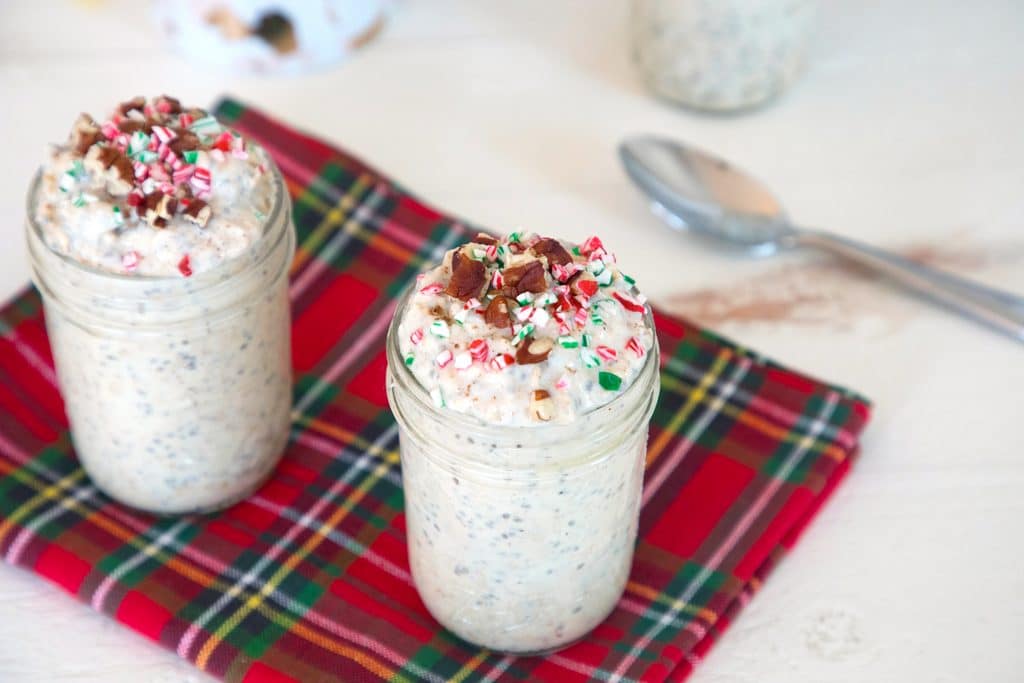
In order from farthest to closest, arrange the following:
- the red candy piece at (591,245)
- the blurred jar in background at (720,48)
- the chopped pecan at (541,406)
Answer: the blurred jar in background at (720,48) → the red candy piece at (591,245) → the chopped pecan at (541,406)

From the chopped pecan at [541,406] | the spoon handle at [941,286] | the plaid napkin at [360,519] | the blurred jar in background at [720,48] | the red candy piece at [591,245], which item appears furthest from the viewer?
the blurred jar in background at [720,48]

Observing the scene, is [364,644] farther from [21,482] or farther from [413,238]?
[413,238]

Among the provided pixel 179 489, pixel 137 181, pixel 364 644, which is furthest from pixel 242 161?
pixel 364 644

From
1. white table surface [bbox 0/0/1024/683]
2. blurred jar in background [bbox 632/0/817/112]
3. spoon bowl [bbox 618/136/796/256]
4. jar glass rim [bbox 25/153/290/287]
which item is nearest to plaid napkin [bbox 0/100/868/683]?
white table surface [bbox 0/0/1024/683]

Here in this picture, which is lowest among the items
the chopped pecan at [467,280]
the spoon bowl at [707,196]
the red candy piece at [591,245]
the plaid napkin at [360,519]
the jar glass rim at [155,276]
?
the plaid napkin at [360,519]

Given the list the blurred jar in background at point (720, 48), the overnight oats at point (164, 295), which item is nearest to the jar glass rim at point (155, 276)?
the overnight oats at point (164, 295)

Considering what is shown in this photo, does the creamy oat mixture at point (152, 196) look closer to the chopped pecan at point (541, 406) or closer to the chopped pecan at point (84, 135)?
the chopped pecan at point (84, 135)

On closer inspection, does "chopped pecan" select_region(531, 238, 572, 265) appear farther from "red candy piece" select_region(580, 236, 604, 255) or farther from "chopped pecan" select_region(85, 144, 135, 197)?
"chopped pecan" select_region(85, 144, 135, 197)
